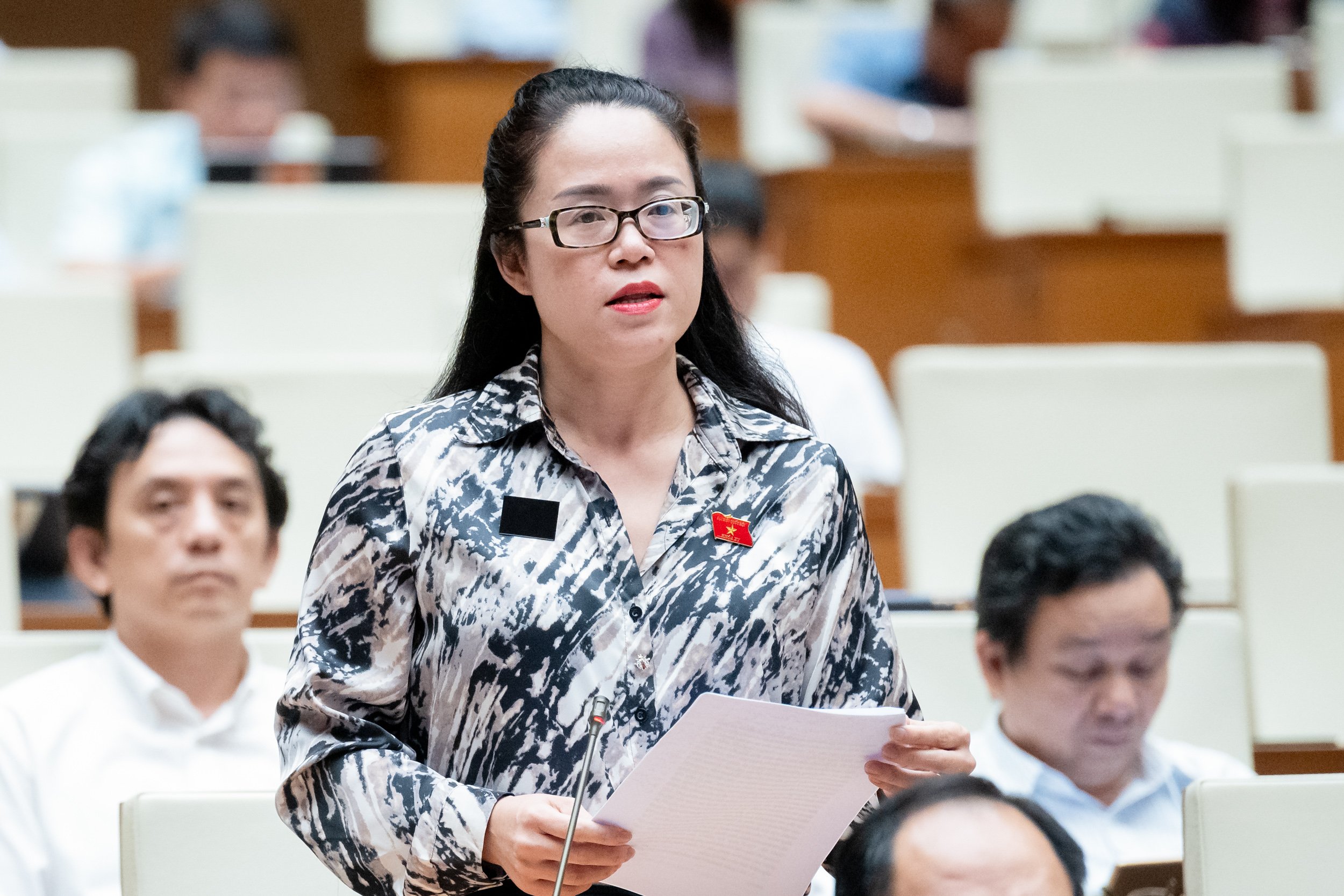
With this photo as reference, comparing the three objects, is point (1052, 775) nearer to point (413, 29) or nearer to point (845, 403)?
point (845, 403)

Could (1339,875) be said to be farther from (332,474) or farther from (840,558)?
(332,474)

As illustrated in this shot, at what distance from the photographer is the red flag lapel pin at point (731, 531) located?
2.50 feet

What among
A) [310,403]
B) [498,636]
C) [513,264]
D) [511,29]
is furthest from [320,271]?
[498,636]

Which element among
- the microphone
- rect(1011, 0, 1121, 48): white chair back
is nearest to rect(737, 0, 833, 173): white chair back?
rect(1011, 0, 1121, 48): white chair back

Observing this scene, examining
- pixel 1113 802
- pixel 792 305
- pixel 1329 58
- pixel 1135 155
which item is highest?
pixel 1329 58

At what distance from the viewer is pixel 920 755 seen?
74 centimetres

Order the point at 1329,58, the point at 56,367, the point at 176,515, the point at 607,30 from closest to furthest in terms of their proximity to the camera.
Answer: the point at 176,515
the point at 56,367
the point at 1329,58
the point at 607,30

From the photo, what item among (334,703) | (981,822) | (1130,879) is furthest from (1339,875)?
(334,703)

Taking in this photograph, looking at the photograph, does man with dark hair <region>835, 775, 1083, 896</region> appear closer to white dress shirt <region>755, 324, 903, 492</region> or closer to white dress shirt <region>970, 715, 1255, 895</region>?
white dress shirt <region>970, 715, 1255, 895</region>

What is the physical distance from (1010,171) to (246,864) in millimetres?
1901

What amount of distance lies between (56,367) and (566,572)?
4.56 ft

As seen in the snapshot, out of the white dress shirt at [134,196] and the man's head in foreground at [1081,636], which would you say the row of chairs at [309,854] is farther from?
the white dress shirt at [134,196]

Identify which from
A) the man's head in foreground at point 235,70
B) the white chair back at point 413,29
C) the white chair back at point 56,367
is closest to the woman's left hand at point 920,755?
the white chair back at point 56,367

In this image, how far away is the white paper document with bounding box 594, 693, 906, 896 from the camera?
2.24 feet
